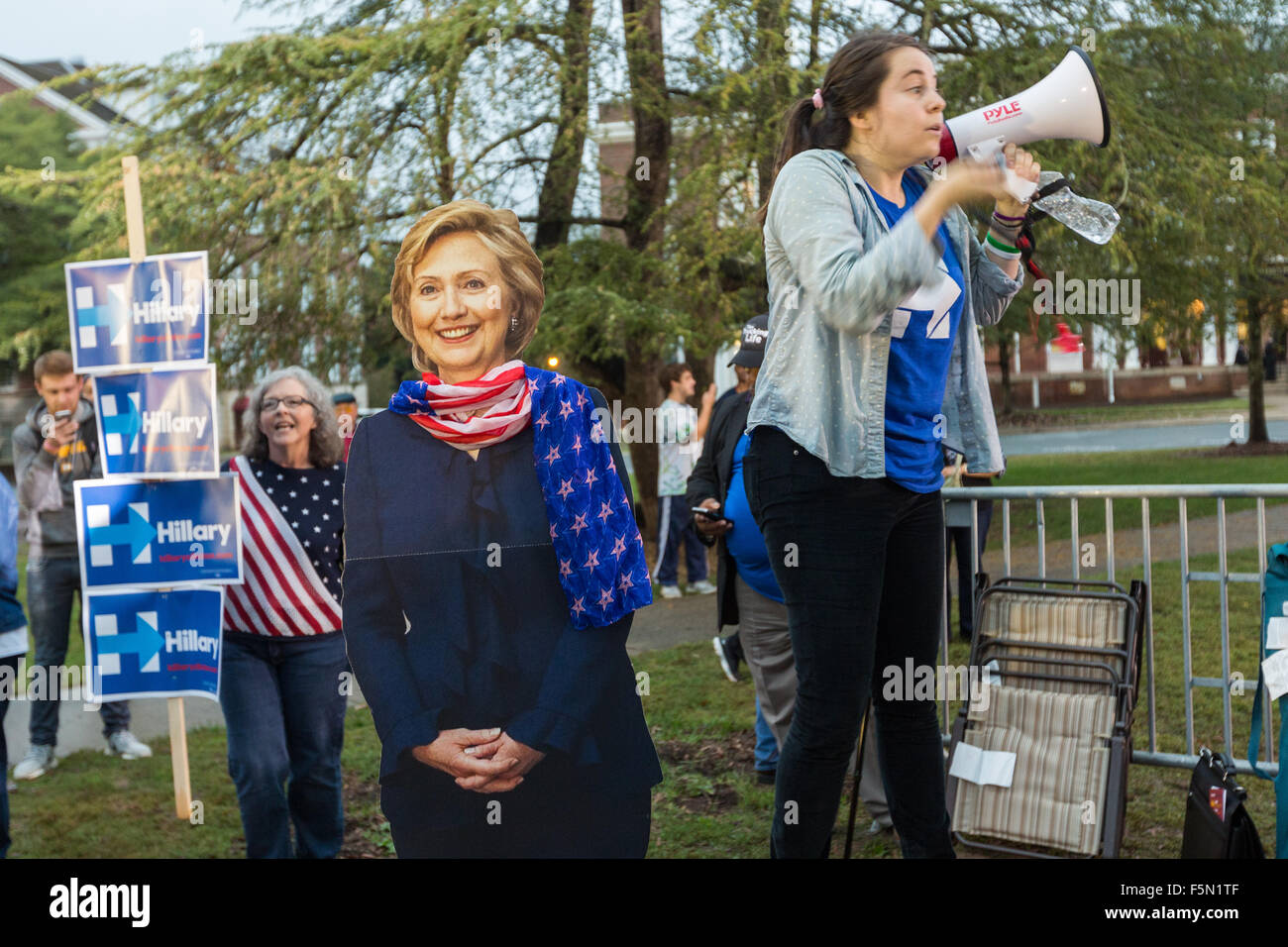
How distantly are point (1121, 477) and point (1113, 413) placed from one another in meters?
21.8

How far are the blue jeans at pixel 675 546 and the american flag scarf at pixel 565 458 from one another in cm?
803

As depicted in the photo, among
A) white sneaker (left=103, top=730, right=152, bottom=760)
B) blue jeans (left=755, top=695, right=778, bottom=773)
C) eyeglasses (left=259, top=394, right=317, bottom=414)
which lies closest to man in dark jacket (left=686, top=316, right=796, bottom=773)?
blue jeans (left=755, top=695, right=778, bottom=773)

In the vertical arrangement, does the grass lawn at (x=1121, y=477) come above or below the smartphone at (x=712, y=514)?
below

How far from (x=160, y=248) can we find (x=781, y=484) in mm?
8490

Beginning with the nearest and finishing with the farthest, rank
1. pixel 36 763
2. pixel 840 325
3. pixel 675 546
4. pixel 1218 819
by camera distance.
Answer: pixel 840 325
pixel 1218 819
pixel 36 763
pixel 675 546

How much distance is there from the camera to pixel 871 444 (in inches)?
111

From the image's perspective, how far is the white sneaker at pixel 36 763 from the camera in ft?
20.6

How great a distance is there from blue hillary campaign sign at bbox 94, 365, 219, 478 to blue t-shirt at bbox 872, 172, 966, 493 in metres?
3.13

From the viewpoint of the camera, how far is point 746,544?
4828mm

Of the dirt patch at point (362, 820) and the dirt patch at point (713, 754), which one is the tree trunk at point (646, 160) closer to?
the dirt patch at point (713, 754)

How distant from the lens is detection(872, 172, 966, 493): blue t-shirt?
2883mm

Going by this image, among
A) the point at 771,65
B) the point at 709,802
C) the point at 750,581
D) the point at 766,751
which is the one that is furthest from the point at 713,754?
the point at 771,65

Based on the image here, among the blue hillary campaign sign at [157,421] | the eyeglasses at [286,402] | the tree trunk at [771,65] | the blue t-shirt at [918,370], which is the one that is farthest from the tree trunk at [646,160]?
the blue t-shirt at [918,370]

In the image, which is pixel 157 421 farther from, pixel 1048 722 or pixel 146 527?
pixel 1048 722
